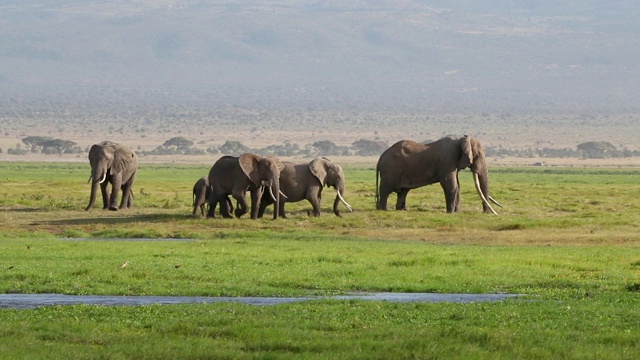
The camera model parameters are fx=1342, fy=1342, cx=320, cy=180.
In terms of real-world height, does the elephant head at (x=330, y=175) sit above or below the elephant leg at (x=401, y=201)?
above

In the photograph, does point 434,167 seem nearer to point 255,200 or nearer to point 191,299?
point 255,200

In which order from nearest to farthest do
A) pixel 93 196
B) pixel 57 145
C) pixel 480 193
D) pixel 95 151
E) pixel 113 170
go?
pixel 93 196, pixel 95 151, pixel 480 193, pixel 113 170, pixel 57 145

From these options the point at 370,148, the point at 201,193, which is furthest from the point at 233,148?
the point at 201,193

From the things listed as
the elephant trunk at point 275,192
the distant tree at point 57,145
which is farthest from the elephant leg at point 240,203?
the distant tree at point 57,145

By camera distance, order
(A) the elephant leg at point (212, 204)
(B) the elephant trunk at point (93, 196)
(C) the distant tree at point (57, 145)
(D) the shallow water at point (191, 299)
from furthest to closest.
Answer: (C) the distant tree at point (57, 145), (B) the elephant trunk at point (93, 196), (A) the elephant leg at point (212, 204), (D) the shallow water at point (191, 299)

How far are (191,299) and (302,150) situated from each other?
A: 122 m

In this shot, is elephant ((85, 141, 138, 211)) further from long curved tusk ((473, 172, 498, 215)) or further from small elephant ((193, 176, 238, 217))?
long curved tusk ((473, 172, 498, 215))

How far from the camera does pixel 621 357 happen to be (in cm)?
1512

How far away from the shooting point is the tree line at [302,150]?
126 m

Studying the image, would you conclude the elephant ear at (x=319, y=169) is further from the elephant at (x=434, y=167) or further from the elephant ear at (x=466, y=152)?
the elephant ear at (x=466, y=152)

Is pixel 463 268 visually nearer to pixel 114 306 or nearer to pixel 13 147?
pixel 114 306

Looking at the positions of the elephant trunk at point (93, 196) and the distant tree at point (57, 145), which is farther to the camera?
the distant tree at point (57, 145)

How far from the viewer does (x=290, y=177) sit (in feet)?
126

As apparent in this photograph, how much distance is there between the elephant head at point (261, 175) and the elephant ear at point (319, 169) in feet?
5.51
